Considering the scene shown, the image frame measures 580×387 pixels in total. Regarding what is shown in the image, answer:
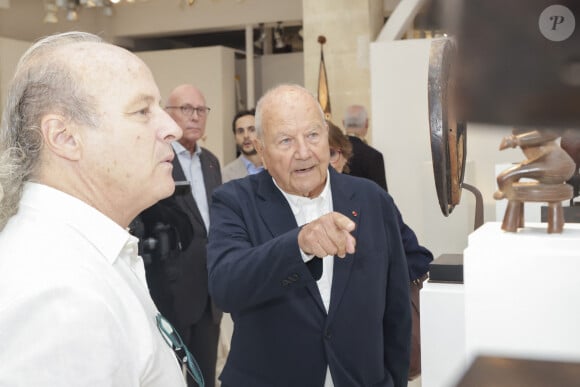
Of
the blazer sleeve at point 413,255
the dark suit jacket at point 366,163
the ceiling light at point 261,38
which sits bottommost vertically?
the blazer sleeve at point 413,255

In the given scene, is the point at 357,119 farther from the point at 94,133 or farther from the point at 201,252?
the point at 94,133

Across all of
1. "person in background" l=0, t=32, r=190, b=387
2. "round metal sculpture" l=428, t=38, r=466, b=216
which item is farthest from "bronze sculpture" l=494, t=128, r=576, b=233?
"person in background" l=0, t=32, r=190, b=387

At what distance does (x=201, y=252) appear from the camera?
3.15m

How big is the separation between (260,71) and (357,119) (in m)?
6.92

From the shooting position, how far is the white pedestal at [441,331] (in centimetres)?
176

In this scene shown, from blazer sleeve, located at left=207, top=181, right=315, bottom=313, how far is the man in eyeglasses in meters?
1.24

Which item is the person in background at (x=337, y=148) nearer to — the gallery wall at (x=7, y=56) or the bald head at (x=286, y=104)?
the bald head at (x=286, y=104)

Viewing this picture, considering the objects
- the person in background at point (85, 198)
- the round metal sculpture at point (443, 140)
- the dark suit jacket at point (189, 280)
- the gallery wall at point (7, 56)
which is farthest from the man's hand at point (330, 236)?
the gallery wall at point (7, 56)

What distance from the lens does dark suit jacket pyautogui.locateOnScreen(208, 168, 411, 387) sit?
1.67m

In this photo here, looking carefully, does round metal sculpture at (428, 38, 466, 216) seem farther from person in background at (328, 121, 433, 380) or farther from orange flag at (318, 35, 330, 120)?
orange flag at (318, 35, 330, 120)

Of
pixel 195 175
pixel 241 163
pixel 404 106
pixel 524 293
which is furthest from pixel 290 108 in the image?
pixel 404 106

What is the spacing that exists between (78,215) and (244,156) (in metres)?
3.44

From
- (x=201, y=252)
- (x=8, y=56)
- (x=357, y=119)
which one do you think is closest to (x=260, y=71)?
(x=8, y=56)

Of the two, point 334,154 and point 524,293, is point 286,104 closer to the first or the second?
point 524,293
